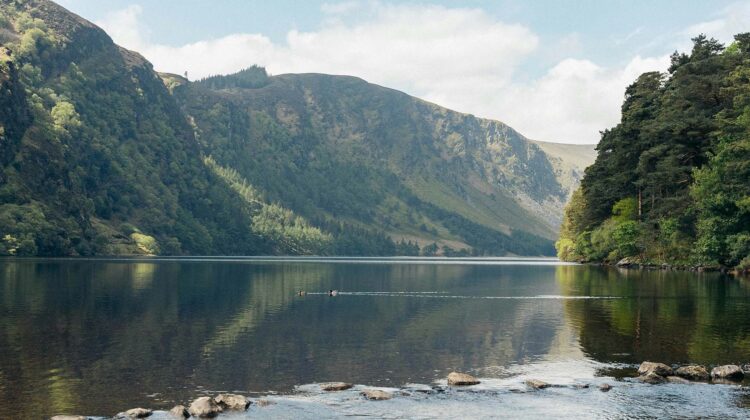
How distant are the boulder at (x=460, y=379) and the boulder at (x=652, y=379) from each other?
10.4 metres

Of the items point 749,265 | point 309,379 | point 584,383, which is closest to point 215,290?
point 309,379

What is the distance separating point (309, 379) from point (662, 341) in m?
31.2

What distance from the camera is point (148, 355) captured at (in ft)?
174

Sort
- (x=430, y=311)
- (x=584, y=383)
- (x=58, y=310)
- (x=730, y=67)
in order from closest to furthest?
(x=584, y=383) < (x=58, y=310) < (x=430, y=311) < (x=730, y=67)

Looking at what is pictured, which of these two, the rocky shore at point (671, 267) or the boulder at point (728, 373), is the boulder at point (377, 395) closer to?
the boulder at point (728, 373)

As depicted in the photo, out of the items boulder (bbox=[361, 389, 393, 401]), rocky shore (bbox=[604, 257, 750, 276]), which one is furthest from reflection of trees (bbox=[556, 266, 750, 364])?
rocky shore (bbox=[604, 257, 750, 276])

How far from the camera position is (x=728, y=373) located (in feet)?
149

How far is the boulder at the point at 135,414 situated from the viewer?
3544 cm

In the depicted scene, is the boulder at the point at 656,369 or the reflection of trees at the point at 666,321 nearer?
the boulder at the point at 656,369

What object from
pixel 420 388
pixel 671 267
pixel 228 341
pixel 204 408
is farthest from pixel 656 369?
Answer: pixel 671 267

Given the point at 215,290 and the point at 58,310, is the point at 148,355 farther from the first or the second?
the point at 215,290

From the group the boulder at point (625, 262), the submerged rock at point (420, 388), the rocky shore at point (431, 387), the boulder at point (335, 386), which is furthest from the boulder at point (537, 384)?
the boulder at point (625, 262)

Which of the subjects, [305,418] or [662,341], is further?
[662,341]

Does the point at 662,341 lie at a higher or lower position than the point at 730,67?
lower
